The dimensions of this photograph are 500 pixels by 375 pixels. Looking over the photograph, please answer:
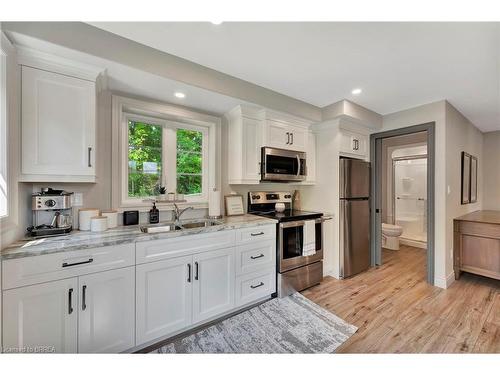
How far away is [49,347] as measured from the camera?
1.30 meters

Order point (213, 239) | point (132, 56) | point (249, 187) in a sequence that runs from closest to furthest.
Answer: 1. point (132, 56)
2. point (213, 239)
3. point (249, 187)

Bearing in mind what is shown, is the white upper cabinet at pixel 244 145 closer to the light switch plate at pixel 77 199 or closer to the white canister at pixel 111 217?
the white canister at pixel 111 217

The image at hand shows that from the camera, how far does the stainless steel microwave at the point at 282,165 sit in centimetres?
259

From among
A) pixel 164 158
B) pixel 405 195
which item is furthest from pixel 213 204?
pixel 405 195

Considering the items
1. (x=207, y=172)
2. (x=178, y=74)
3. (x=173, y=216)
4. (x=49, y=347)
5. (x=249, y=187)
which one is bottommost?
(x=49, y=347)

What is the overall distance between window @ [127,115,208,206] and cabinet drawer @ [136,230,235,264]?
2.56ft

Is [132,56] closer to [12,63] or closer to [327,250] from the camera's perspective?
[12,63]

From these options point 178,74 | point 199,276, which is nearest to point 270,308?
point 199,276

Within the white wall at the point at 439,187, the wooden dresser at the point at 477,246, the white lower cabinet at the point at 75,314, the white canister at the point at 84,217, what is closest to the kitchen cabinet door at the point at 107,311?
the white lower cabinet at the point at 75,314

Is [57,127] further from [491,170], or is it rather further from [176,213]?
[491,170]

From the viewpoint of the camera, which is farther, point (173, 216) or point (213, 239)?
point (173, 216)

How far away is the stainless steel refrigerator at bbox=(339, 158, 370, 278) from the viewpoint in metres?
2.91

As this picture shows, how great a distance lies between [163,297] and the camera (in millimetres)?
1685

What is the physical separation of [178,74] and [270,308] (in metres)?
2.39
